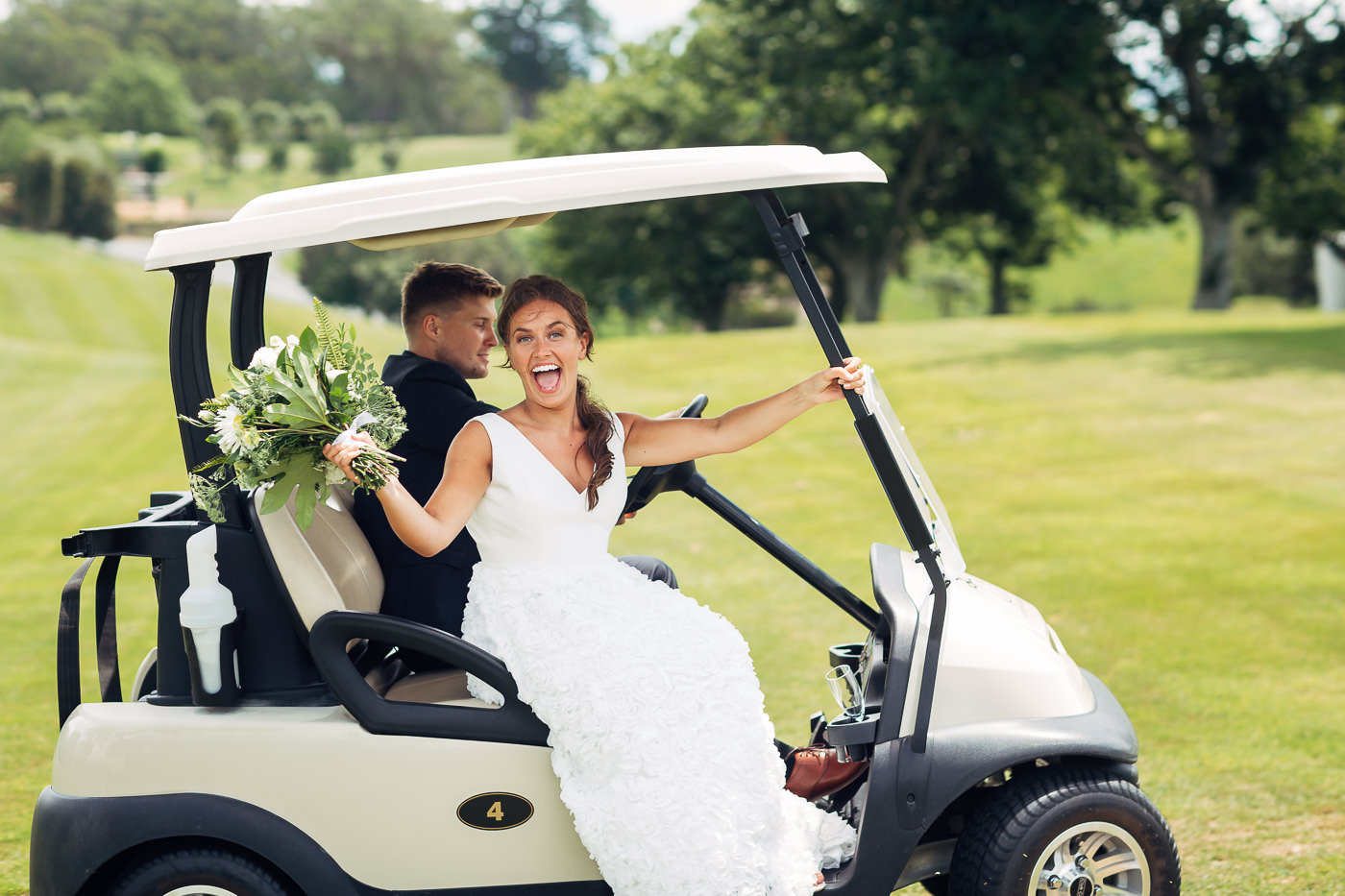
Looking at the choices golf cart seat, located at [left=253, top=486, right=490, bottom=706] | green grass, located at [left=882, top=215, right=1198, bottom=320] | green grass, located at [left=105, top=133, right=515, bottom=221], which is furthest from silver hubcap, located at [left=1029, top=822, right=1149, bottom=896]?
green grass, located at [left=105, top=133, right=515, bottom=221]

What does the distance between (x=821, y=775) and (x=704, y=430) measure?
2.73ft

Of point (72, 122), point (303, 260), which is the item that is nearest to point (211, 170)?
point (72, 122)

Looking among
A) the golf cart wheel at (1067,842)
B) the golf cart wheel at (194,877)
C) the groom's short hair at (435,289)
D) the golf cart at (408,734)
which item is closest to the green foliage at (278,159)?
the groom's short hair at (435,289)

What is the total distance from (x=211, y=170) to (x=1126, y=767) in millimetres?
67091

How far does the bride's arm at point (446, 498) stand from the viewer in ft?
7.63

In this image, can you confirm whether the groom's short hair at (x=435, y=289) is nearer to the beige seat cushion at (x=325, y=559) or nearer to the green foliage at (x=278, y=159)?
the beige seat cushion at (x=325, y=559)

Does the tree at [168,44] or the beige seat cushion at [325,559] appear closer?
the beige seat cushion at [325,559]

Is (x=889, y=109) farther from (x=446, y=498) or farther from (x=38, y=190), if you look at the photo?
(x=38, y=190)

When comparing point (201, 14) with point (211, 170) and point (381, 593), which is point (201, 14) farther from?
point (381, 593)

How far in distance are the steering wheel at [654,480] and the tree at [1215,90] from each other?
24536mm

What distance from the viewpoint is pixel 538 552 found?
8.49ft

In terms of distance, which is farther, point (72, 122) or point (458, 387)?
point (72, 122)

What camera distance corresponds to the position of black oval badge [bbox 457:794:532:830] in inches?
93.7

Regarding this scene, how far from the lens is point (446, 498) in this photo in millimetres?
2506
